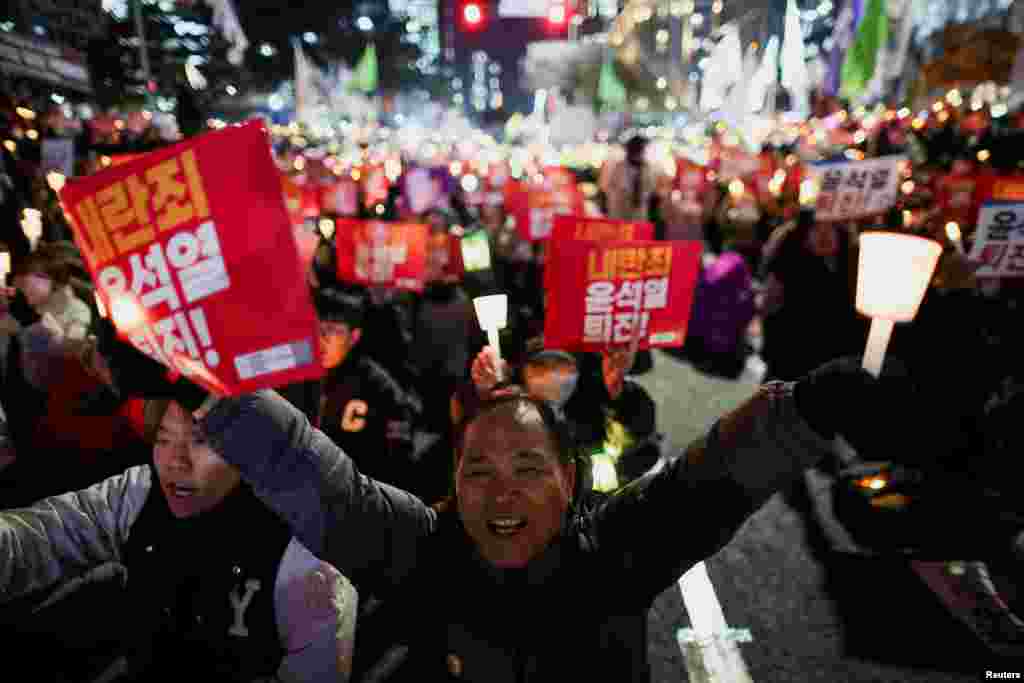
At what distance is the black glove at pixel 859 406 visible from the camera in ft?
4.27

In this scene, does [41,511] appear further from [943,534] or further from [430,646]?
[943,534]

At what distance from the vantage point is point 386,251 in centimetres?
682

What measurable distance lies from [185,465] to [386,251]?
5.00 meters

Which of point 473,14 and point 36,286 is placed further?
point 473,14

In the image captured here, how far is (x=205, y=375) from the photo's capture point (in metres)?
1.63

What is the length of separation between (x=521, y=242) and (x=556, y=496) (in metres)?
7.59

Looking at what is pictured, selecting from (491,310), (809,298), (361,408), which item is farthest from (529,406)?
(809,298)

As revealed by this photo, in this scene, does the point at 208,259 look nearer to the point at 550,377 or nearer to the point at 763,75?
the point at 550,377

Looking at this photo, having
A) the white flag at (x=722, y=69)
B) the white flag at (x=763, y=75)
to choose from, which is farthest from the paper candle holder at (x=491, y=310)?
the white flag at (x=722, y=69)

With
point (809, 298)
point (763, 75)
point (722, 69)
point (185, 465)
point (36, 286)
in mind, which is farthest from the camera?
point (722, 69)

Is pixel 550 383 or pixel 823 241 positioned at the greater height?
pixel 550 383

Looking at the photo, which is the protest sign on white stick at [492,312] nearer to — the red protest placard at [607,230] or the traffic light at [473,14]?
the red protest placard at [607,230]

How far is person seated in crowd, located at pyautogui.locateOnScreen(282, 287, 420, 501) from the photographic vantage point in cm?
420

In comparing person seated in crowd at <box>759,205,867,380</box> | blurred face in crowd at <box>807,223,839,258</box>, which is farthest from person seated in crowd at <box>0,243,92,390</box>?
blurred face in crowd at <box>807,223,839,258</box>
